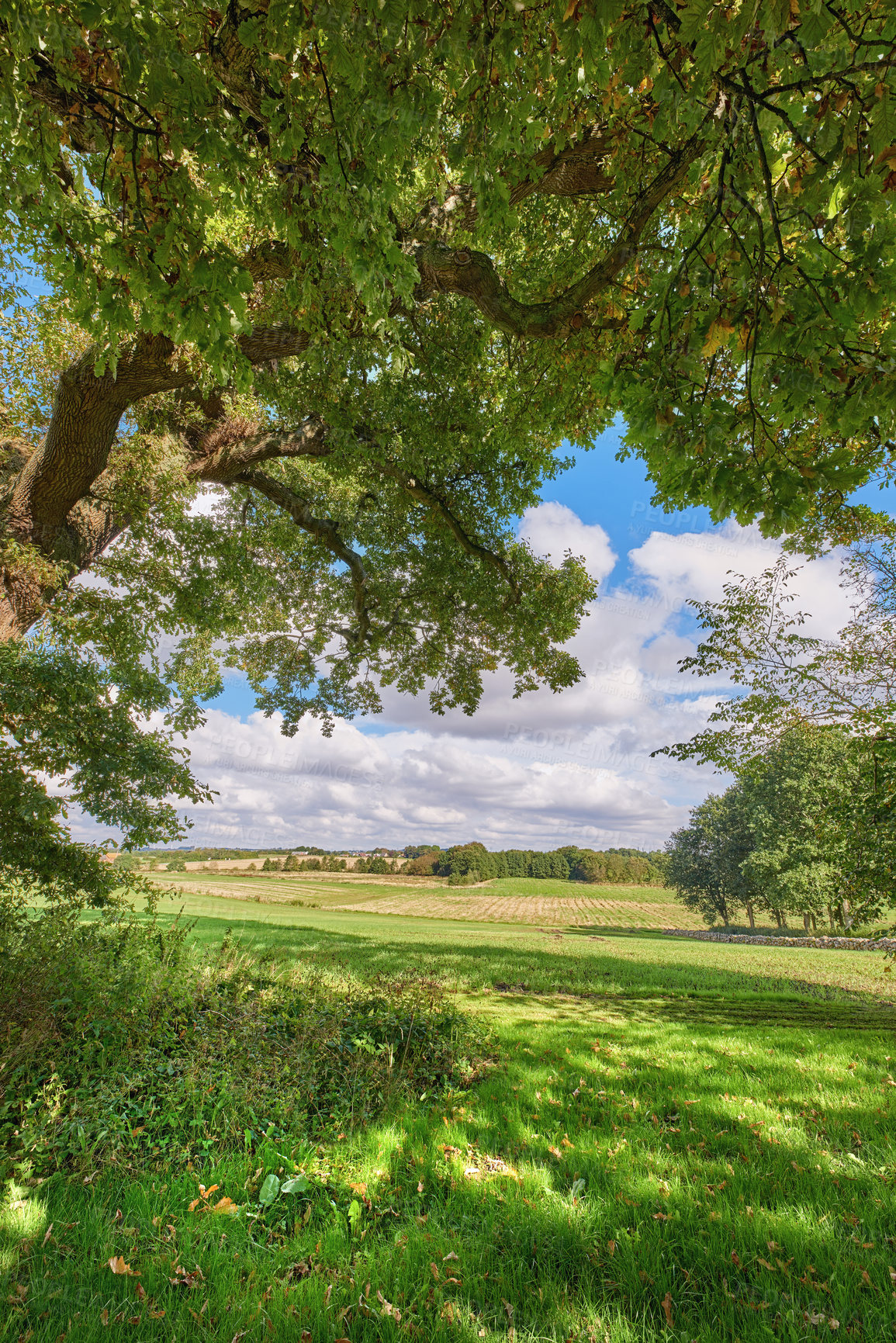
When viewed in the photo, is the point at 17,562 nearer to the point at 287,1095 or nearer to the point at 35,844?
the point at 35,844

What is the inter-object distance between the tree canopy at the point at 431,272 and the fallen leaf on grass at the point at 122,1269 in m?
5.37

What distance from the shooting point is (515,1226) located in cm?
320

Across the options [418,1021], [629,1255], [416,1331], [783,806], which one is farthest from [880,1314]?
[783,806]

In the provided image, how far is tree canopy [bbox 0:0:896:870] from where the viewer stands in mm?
2938

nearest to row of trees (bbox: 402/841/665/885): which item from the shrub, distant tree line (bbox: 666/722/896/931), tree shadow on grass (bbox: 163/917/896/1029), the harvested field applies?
the shrub

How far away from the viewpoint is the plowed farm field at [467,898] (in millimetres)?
43031

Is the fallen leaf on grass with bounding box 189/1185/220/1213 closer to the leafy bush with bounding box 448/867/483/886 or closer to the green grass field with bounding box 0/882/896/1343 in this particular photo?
the green grass field with bounding box 0/882/896/1343

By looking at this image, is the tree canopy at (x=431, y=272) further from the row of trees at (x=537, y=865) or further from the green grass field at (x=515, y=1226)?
the row of trees at (x=537, y=865)

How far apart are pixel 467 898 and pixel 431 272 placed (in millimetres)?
61034

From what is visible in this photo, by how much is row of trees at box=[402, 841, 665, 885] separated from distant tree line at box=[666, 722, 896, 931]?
3356cm

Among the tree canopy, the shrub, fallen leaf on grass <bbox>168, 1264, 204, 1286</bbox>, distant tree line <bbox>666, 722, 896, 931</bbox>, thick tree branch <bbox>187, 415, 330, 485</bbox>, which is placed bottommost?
the shrub

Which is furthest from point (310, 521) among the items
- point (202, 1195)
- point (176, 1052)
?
point (202, 1195)

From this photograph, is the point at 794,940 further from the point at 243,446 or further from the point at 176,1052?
the point at 243,446

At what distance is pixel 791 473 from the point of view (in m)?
3.12
